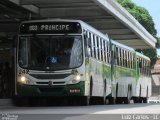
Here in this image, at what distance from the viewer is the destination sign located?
24.5 m

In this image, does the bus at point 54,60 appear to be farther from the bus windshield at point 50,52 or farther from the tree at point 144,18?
the tree at point 144,18

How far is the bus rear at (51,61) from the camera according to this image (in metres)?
24.0

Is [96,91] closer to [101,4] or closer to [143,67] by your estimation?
[101,4]

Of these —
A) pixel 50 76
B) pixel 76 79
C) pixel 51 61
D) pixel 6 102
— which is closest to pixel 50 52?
pixel 51 61

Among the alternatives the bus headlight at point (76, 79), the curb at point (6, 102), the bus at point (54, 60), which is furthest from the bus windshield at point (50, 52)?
the curb at point (6, 102)

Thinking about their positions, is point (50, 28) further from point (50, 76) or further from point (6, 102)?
point (6, 102)

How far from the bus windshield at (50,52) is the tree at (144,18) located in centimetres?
5460

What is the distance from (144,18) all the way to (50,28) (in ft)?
181

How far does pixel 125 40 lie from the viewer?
50844mm

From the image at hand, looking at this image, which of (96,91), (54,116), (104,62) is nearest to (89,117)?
(54,116)

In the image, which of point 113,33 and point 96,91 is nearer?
point 96,91

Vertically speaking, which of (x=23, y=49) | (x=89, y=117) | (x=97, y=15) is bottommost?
(x=89, y=117)

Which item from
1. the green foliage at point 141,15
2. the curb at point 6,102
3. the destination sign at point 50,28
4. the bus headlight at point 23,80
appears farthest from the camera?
the green foliage at point 141,15

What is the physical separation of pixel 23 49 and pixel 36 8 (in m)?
10.6
